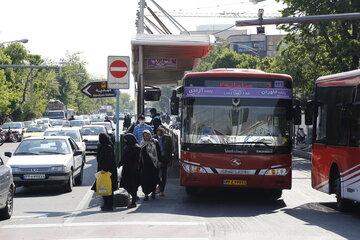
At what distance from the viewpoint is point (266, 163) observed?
52.5 ft

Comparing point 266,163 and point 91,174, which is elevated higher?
point 266,163

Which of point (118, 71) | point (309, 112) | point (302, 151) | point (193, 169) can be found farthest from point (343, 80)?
point (302, 151)

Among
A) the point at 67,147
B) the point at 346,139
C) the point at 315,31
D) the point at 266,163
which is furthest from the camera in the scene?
the point at 315,31

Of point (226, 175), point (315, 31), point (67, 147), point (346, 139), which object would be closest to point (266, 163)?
point (226, 175)

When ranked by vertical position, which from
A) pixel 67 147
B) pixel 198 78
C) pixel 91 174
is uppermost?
pixel 198 78

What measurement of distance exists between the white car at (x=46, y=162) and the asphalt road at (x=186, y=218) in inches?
16.1

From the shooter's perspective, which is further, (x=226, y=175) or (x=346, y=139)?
(x=226, y=175)

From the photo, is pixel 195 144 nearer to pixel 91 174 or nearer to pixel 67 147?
pixel 67 147

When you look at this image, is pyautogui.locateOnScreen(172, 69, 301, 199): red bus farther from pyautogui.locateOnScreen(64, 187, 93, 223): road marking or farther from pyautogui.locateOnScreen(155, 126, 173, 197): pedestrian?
pyautogui.locateOnScreen(64, 187, 93, 223): road marking

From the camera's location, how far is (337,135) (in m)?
15.4

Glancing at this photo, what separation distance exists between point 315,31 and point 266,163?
75.8 feet

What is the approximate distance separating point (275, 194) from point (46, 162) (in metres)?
5.82

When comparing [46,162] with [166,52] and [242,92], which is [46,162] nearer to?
[242,92]

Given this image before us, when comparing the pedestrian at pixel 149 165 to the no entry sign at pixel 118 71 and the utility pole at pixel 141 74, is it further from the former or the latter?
the utility pole at pixel 141 74
